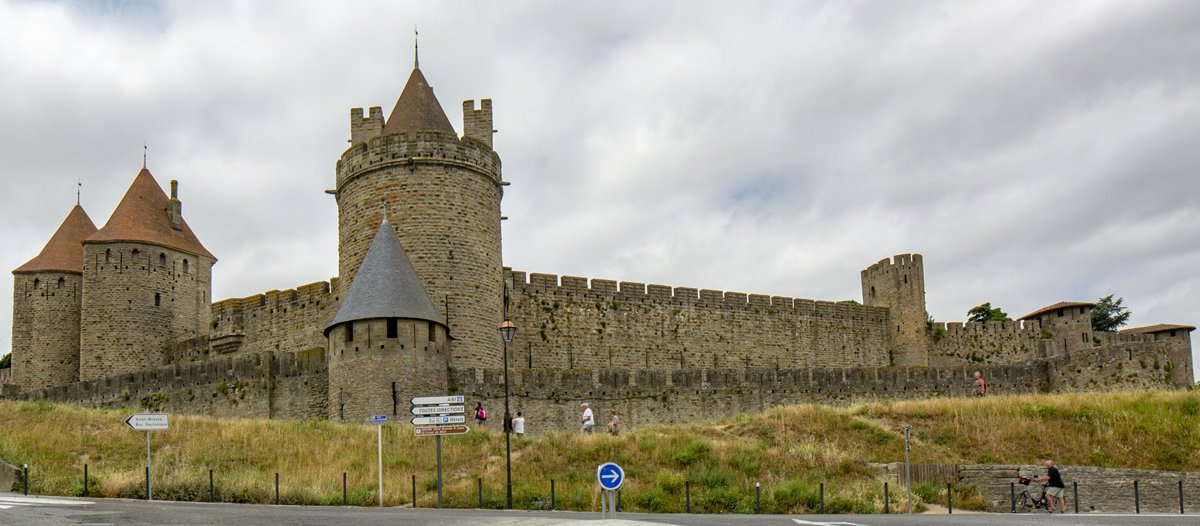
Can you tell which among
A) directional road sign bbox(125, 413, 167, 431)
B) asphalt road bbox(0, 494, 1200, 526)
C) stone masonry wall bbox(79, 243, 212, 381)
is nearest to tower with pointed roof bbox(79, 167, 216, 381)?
stone masonry wall bbox(79, 243, 212, 381)

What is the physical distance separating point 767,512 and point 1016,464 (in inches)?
262

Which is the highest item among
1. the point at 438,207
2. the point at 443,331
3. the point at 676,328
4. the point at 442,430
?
the point at 438,207

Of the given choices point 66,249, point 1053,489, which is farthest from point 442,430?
point 66,249

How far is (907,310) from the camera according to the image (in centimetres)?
4859

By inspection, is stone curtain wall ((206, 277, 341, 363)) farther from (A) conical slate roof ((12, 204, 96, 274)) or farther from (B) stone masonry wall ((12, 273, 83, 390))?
(A) conical slate roof ((12, 204, 96, 274))

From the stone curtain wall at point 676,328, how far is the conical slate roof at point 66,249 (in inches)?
599

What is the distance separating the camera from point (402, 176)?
1372 inches

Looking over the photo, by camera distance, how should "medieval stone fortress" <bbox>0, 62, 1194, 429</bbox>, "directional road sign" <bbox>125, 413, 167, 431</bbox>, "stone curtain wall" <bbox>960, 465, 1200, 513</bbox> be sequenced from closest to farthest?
"directional road sign" <bbox>125, 413, 167, 431</bbox> → "stone curtain wall" <bbox>960, 465, 1200, 513</bbox> → "medieval stone fortress" <bbox>0, 62, 1194, 429</bbox>

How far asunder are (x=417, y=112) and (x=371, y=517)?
1823cm

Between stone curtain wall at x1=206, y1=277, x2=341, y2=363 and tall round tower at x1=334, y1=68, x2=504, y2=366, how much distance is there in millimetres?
3271

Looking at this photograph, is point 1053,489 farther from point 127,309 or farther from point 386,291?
point 127,309

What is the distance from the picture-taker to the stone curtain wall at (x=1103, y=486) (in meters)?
26.0

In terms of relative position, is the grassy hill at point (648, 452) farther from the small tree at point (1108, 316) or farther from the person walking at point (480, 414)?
the small tree at point (1108, 316)

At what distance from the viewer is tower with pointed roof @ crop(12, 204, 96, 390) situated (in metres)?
43.1
